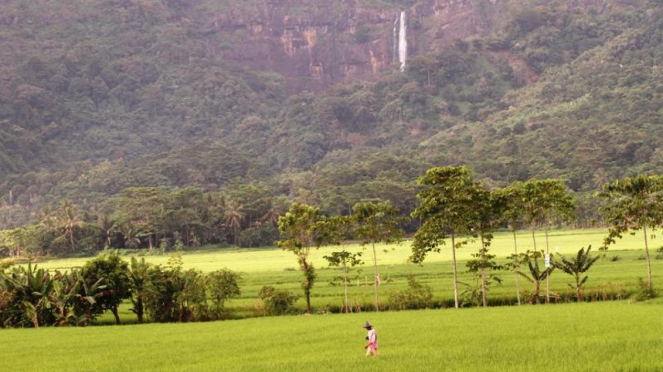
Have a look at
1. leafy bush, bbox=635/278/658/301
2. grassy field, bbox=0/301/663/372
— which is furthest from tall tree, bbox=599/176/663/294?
grassy field, bbox=0/301/663/372

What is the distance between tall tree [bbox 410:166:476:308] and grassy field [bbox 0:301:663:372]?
362 cm

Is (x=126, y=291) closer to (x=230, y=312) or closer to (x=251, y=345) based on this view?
(x=230, y=312)

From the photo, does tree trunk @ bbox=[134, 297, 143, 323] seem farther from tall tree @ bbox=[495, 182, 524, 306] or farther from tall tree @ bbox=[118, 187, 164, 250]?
tall tree @ bbox=[118, 187, 164, 250]

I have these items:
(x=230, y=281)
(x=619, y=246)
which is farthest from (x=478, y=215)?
(x=619, y=246)

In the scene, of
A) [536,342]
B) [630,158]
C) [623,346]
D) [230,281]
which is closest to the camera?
[623,346]

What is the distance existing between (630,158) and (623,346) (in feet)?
350

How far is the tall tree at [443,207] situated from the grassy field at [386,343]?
142 inches

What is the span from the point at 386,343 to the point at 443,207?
1318cm

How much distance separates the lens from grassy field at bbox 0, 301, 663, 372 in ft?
61.4

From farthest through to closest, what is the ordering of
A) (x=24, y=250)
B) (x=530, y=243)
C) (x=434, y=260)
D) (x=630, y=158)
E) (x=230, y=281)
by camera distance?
(x=630, y=158) < (x=24, y=250) < (x=530, y=243) < (x=434, y=260) < (x=230, y=281)

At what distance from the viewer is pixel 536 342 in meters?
21.5

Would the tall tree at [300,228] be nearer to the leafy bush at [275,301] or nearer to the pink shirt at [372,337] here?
the leafy bush at [275,301]

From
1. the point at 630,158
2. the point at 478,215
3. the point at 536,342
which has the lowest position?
the point at 536,342

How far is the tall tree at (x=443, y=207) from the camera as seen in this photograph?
116 feet
